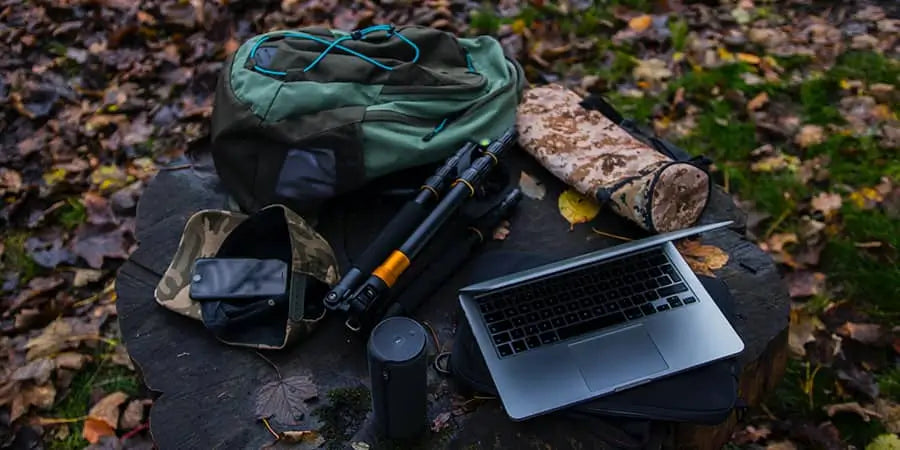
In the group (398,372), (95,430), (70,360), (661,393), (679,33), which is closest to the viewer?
(398,372)

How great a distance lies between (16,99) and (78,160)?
0.74 meters

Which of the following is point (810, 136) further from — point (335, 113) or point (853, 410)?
point (335, 113)

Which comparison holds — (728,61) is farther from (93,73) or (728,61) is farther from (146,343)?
(93,73)

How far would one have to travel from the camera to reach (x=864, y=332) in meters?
2.87

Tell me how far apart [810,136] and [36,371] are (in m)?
3.91

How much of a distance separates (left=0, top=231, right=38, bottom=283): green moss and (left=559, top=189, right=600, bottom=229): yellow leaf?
2561 millimetres

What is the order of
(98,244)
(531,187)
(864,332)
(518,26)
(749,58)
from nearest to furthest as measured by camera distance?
1. (531,187)
2. (864,332)
3. (98,244)
4. (749,58)
5. (518,26)

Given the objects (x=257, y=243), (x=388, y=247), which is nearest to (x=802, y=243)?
(x=388, y=247)

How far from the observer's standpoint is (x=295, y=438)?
5.95 feet

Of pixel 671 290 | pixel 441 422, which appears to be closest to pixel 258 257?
pixel 441 422

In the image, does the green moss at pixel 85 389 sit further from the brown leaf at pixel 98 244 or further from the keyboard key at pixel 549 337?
the keyboard key at pixel 549 337

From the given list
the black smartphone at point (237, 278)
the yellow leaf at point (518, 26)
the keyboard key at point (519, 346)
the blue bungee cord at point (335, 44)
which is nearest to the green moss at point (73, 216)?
the blue bungee cord at point (335, 44)

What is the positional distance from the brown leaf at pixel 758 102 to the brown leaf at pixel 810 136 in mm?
263

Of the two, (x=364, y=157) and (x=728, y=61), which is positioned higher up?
(x=364, y=157)
